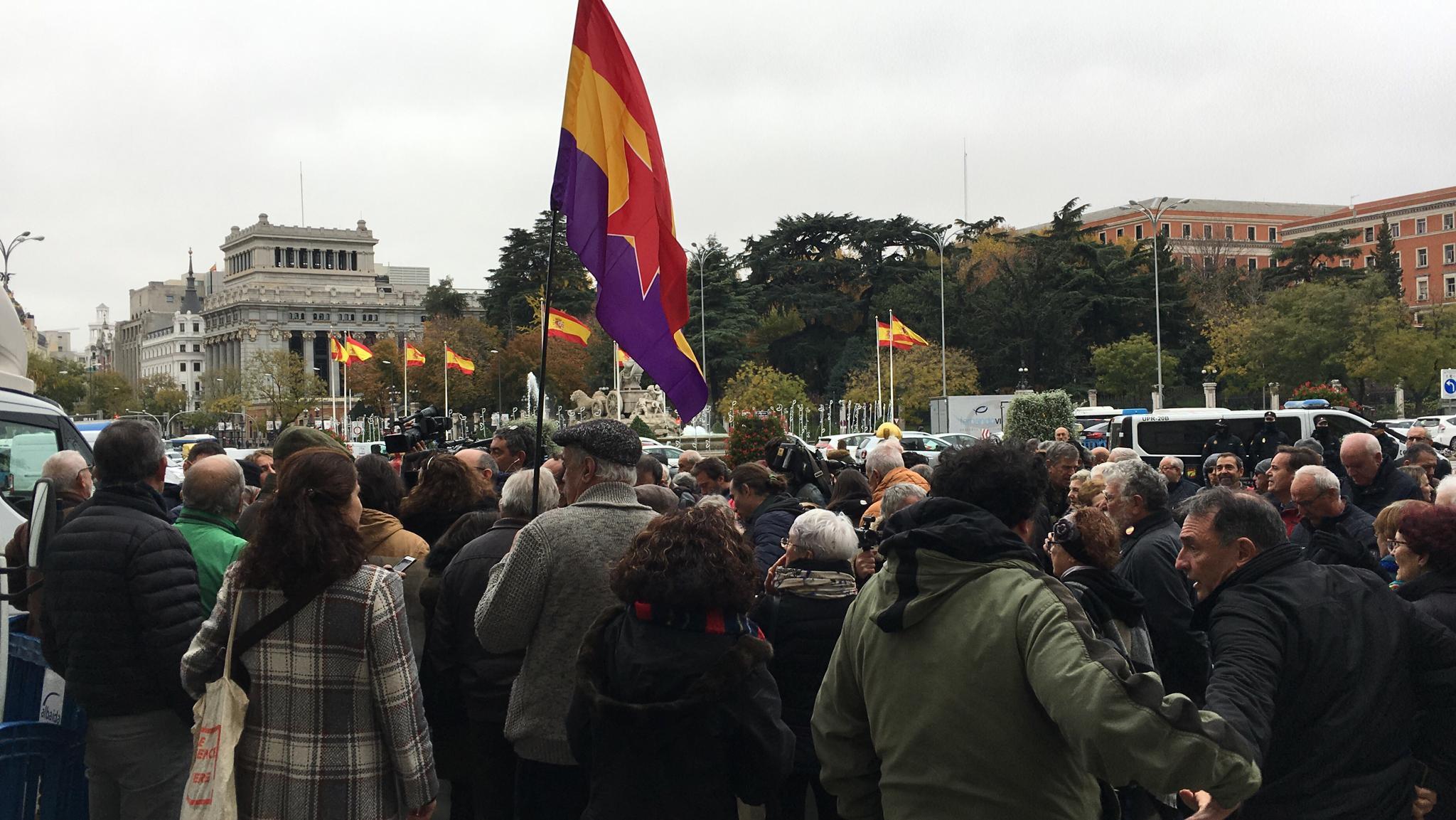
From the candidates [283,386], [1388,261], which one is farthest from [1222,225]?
[283,386]

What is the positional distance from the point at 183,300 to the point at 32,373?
357 feet

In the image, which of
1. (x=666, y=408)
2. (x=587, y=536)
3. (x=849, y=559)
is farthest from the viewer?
(x=666, y=408)

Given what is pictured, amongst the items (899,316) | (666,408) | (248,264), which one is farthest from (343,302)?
(666,408)

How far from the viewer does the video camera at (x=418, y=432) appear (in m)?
8.55

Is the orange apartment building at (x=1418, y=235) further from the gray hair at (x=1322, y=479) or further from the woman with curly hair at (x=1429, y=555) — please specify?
the woman with curly hair at (x=1429, y=555)

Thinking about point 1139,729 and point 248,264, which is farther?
point 248,264

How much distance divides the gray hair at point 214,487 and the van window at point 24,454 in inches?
113

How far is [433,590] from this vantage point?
491cm

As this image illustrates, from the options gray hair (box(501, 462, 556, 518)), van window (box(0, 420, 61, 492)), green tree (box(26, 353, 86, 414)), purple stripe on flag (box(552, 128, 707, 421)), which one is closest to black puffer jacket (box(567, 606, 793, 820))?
gray hair (box(501, 462, 556, 518))

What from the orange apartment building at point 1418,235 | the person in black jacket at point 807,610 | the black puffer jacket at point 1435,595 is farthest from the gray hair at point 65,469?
the orange apartment building at point 1418,235

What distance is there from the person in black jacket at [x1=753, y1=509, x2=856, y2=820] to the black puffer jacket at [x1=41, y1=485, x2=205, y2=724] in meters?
2.00

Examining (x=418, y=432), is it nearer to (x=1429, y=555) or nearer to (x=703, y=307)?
(x=1429, y=555)

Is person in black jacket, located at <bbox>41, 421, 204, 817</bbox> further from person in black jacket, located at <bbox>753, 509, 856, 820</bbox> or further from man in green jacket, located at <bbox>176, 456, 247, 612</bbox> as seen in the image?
person in black jacket, located at <bbox>753, 509, 856, 820</bbox>

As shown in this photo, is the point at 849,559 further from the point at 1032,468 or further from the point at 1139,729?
the point at 1139,729
